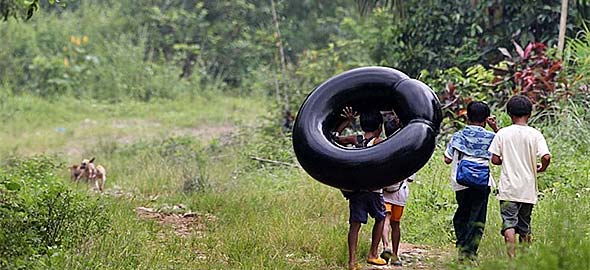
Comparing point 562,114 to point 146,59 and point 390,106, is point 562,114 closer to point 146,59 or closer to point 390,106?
point 390,106

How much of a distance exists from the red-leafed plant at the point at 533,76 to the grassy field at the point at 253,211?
33.7 inches

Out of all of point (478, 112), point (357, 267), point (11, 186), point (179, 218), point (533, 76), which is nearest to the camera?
point (478, 112)

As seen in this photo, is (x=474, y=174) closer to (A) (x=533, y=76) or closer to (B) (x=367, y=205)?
(B) (x=367, y=205)

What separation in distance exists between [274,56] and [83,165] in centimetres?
1228

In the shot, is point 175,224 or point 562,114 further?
point 562,114

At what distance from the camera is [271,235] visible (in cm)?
661

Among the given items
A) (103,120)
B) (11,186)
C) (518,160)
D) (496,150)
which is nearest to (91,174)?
(11,186)

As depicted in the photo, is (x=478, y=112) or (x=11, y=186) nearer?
(x=478, y=112)

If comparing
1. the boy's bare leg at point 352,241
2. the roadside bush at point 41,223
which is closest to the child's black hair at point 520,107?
the boy's bare leg at point 352,241

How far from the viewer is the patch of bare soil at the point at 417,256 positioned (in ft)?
19.2

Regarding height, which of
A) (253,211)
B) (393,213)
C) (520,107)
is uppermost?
(520,107)

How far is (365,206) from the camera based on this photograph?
567 centimetres

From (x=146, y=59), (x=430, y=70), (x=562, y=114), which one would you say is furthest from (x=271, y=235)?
(x=146, y=59)

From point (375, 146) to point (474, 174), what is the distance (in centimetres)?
72
